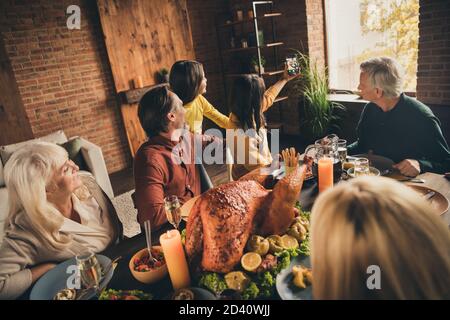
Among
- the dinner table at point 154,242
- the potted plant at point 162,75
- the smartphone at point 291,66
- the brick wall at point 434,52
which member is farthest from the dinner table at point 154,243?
the potted plant at point 162,75

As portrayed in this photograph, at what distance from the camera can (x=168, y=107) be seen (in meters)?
1.55

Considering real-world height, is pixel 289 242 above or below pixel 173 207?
below

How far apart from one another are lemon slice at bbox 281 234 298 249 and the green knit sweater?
95cm

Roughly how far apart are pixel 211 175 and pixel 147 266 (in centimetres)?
303

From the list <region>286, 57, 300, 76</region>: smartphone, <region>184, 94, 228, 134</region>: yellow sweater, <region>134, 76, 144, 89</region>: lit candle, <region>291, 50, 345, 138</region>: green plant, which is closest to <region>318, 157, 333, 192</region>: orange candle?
<region>184, 94, 228, 134</region>: yellow sweater

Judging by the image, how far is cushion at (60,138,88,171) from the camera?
3213mm

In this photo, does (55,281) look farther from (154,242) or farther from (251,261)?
(251,261)

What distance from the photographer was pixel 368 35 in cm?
397

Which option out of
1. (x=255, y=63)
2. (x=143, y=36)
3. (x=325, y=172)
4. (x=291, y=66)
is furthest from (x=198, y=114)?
(x=143, y=36)

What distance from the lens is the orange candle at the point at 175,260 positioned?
894mm

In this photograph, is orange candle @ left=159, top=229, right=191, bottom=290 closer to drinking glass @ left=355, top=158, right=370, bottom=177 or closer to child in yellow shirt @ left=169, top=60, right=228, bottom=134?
drinking glass @ left=355, top=158, right=370, bottom=177

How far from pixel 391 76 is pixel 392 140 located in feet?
1.34

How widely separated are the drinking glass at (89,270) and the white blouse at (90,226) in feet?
1.36
